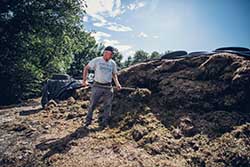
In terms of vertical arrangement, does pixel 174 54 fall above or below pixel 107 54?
above

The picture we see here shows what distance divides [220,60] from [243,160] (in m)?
2.57

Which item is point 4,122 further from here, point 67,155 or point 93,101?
point 67,155

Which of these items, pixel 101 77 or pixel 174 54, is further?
pixel 174 54

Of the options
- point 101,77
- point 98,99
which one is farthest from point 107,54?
point 98,99

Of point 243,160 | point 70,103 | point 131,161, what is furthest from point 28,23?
point 243,160

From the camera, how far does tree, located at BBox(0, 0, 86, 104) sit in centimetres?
1018

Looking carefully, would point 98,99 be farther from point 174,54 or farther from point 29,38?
point 29,38

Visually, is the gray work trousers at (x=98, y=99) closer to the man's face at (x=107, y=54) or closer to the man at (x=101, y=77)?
the man at (x=101, y=77)

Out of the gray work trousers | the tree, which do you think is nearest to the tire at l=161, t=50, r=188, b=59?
the gray work trousers

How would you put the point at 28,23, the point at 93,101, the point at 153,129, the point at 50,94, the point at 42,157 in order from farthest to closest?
1. the point at 28,23
2. the point at 50,94
3. the point at 93,101
4. the point at 153,129
5. the point at 42,157

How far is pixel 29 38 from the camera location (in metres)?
11.0

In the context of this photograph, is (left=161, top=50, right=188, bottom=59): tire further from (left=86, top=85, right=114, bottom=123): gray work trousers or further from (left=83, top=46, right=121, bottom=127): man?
(left=86, top=85, right=114, bottom=123): gray work trousers

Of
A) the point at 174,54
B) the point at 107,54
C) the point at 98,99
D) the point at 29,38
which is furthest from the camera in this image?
the point at 29,38

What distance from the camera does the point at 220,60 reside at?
5.17 m
